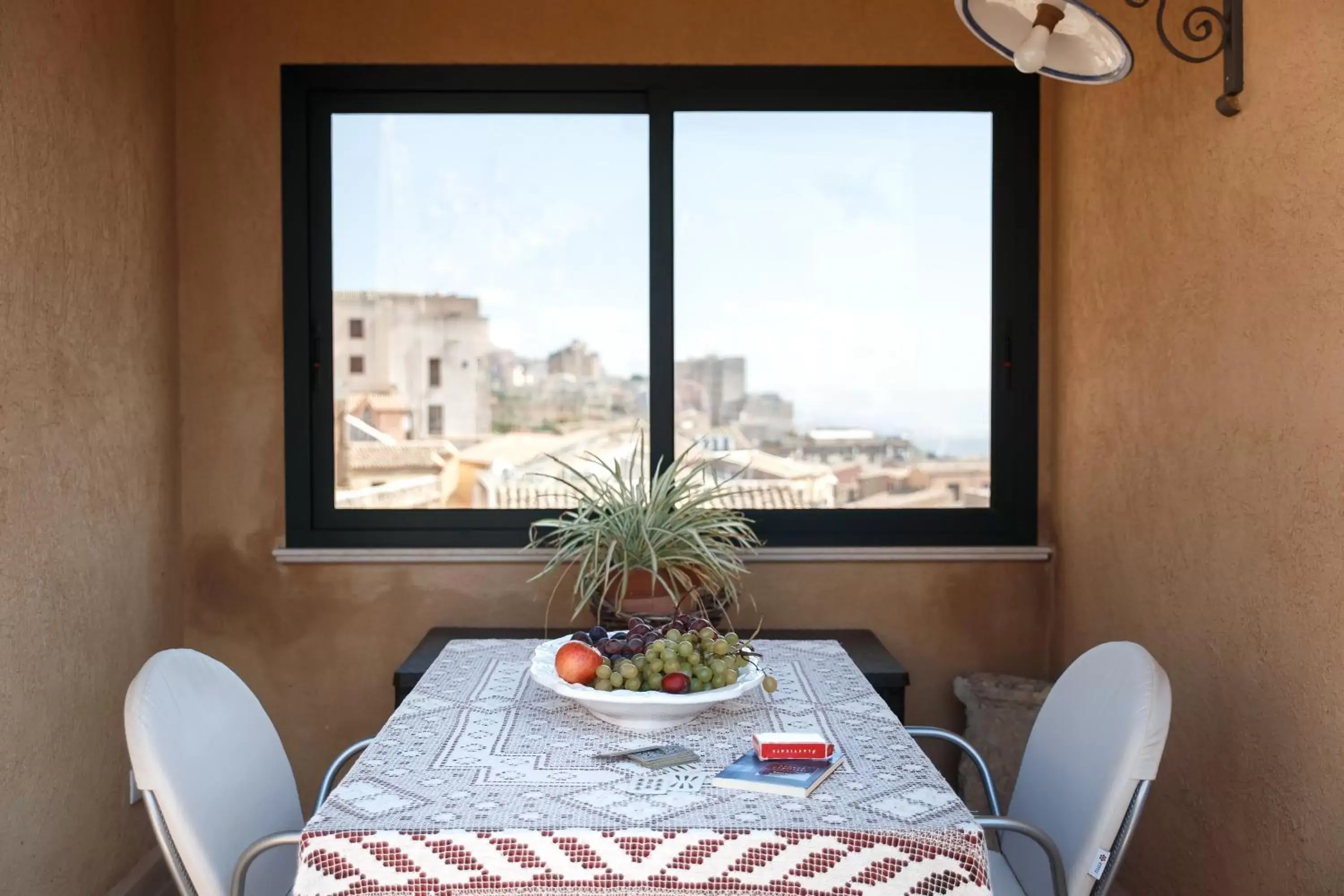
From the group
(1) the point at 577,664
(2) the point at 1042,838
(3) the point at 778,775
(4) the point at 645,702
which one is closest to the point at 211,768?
(1) the point at 577,664

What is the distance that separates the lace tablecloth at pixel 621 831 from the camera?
1.59 metres

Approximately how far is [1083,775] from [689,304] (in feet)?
6.67

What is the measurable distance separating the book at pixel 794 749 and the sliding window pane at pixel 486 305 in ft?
6.19

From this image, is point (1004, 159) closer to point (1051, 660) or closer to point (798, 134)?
point (798, 134)

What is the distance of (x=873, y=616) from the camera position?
12.0ft

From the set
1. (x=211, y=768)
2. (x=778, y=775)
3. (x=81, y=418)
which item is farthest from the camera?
(x=81, y=418)

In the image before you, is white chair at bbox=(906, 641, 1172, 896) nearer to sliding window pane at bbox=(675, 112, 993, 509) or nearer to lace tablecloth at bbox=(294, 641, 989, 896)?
lace tablecloth at bbox=(294, 641, 989, 896)

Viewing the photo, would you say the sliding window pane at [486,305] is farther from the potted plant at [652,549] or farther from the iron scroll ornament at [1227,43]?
the iron scroll ornament at [1227,43]

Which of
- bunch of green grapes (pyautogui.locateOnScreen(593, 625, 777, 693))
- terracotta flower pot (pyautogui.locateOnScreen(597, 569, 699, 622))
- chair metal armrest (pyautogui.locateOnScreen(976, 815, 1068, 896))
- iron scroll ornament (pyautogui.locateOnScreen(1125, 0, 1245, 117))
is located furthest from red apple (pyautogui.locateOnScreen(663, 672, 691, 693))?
iron scroll ornament (pyautogui.locateOnScreen(1125, 0, 1245, 117))

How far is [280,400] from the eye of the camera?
3592 millimetres

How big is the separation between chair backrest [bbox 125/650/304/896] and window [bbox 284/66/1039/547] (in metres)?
1.43

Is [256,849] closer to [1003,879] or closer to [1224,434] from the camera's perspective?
[1003,879]

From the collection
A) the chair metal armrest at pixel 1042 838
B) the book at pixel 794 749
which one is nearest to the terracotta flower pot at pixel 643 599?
the book at pixel 794 749

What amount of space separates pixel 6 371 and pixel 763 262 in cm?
211
